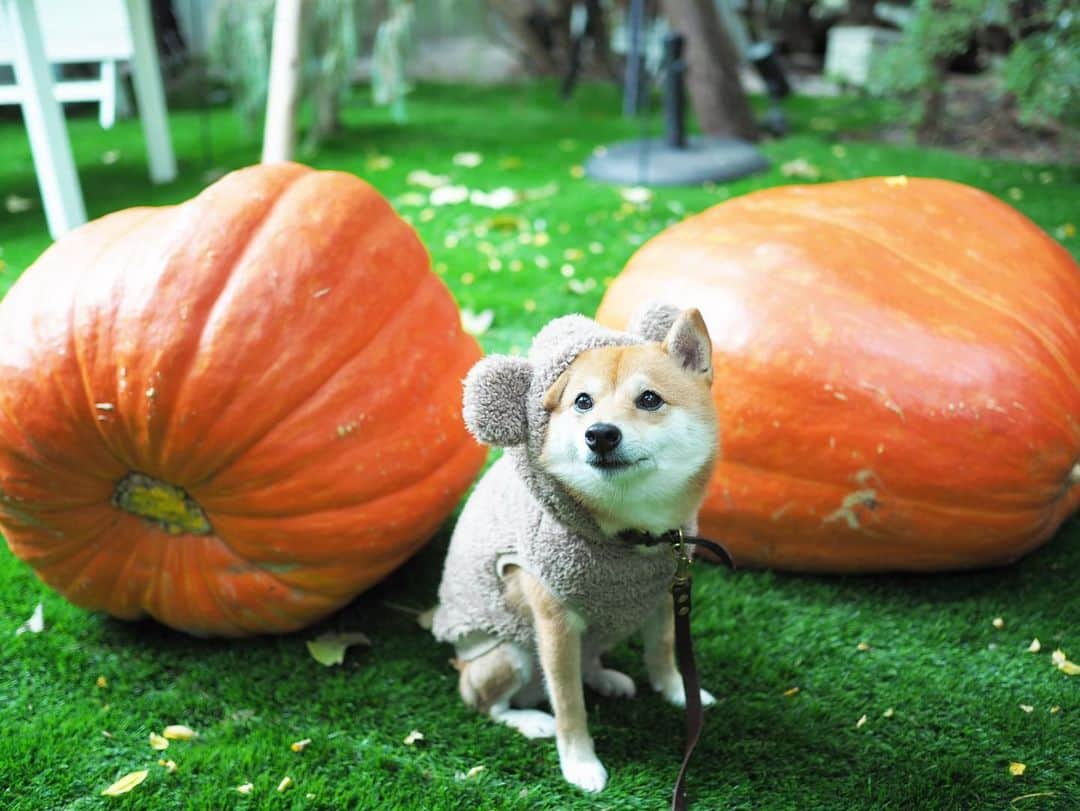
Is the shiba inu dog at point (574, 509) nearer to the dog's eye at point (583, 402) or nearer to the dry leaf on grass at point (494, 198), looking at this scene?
the dog's eye at point (583, 402)

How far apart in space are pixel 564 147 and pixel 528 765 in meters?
4.72

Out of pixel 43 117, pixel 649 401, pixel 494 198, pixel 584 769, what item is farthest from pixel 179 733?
pixel 494 198

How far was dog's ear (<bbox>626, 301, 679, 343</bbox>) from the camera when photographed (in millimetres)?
1714

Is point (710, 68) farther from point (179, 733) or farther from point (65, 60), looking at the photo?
point (179, 733)

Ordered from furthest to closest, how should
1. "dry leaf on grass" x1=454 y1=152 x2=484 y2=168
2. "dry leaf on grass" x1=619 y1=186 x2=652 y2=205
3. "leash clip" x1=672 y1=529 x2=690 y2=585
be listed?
"dry leaf on grass" x1=454 y1=152 x2=484 y2=168 → "dry leaf on grass" x1=619 y1=186 x2=652 y2=205 → "leash clip" x1=672 y1=529 x2=690 y2=585

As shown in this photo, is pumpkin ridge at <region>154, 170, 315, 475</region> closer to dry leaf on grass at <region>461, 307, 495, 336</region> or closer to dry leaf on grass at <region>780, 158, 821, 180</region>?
dry leaf on grass at <region>461, 307, 495, 336</region>

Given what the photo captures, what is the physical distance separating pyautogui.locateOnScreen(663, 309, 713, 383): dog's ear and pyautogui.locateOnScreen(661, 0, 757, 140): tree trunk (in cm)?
427

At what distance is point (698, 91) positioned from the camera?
18.3 feet

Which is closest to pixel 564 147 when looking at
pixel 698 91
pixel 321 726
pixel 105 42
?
pixel 698 91

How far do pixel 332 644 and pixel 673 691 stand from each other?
0.73 metres

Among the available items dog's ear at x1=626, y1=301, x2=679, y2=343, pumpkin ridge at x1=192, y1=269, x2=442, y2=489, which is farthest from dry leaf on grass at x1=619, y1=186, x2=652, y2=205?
dog's ear at x1=626, y1=301, x2=679, y2=343

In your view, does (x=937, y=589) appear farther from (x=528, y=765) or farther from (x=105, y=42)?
(x=105, y=42)

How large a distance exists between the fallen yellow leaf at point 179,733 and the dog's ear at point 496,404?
840mm

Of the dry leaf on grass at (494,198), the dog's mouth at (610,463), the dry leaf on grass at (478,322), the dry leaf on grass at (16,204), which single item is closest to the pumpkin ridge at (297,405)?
the dog's mouth at (610,463)
